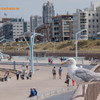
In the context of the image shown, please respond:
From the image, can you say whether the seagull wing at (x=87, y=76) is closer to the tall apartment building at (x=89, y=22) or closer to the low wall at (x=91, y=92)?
the low wall at (x=91, y=92)

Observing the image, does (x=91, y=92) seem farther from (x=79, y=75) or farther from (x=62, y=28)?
(x=62, y=28)

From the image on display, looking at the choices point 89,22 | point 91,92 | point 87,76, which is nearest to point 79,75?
point 87,76

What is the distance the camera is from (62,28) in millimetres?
129125

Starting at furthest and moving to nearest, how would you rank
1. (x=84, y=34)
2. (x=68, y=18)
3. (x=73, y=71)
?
1. (x=68, y=18)
2. (x=84, y=34)
3. (x=73, y=71)

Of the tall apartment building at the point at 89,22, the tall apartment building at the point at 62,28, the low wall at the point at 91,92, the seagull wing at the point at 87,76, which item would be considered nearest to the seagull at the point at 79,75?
the seagull wing at the point at 87,76

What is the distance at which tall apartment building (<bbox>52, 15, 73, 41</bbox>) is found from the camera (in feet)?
419

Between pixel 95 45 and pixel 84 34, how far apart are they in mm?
21836

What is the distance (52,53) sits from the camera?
88.9 m

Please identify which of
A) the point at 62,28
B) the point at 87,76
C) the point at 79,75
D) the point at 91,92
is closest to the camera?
the point at 79,75

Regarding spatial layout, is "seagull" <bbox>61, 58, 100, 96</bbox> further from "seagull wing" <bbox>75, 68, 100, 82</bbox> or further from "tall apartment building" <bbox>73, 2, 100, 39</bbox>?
"tall apartment building" <bbox>73, 2, 100, 39</bbox>

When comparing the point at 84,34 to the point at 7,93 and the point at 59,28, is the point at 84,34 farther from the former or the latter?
the point at 7,93

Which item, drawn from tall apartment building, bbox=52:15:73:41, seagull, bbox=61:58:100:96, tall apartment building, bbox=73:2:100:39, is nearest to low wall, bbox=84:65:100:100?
seagull, bbox=61:58:100:96

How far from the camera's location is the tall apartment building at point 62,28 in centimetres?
12759

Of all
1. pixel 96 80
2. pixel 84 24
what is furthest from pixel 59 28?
pixel 96 80
